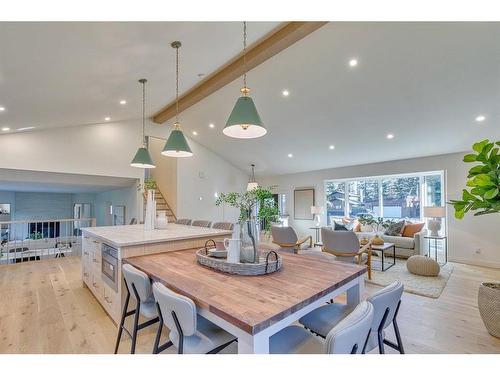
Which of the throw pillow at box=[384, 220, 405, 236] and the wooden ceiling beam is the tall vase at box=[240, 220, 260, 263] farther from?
the throw pillow at box=[384, 220, 405, 236]

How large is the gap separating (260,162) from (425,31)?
5781 mm

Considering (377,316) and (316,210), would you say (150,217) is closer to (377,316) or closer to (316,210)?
(377,316)

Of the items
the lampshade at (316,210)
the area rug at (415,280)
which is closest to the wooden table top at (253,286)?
the area rug at (415,280)

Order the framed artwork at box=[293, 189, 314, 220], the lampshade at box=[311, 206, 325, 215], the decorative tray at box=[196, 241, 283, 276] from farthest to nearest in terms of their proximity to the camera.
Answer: the framed artwork at box=[293, 189, 314, 220] → the lampshade at box=[311, 206, 325, 215] → the decorative tray at box=[196, 241, 283, 276]

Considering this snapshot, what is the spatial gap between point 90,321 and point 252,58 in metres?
4.01

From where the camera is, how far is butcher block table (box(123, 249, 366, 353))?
42.9 inches

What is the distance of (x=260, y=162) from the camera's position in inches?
332

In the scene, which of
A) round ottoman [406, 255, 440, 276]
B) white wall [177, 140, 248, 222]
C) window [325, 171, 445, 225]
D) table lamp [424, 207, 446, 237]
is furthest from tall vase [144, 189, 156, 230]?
window [325, 171, 445, 225]

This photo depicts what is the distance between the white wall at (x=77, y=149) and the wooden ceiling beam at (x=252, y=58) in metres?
1.62

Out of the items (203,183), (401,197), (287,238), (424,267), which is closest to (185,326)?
(287,238)

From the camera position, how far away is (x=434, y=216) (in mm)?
5461

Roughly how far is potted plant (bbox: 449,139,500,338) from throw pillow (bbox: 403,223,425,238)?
3.70 m

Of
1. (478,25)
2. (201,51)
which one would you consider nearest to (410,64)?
(478,25)

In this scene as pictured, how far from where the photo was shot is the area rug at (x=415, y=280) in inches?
148
